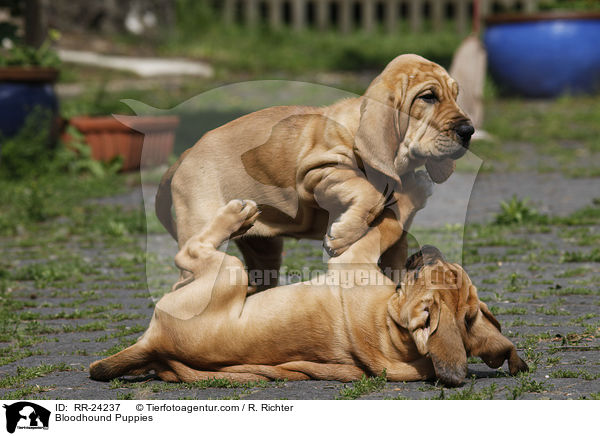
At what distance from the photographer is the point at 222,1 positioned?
1847cm

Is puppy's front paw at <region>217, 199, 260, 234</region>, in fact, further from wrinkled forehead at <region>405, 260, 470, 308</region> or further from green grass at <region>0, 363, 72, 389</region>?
green grass at <region>0, 363, 72, 389</region>

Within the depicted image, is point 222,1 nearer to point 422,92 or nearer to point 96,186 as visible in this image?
point 96,186

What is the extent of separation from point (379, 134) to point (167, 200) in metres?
1.13

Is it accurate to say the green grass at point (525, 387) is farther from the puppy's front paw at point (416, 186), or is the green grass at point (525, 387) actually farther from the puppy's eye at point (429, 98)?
the puppy's eye at point (429, 98)

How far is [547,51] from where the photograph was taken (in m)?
12.8

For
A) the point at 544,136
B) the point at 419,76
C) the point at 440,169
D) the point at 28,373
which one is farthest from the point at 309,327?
the point at 544,136

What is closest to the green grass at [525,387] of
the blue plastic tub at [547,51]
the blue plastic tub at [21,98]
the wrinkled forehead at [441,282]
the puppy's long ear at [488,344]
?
the puppy's long ear at [488,344]

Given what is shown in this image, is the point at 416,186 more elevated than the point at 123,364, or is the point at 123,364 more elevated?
the point at 416,186

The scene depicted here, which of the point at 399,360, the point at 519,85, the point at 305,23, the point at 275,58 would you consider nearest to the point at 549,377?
the point at 399,360

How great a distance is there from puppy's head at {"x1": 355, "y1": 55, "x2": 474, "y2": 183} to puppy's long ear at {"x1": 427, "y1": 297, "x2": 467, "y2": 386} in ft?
2.41

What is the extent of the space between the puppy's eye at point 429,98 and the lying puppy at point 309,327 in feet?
2.25

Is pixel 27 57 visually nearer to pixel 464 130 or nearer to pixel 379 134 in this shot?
pixel 379 134
